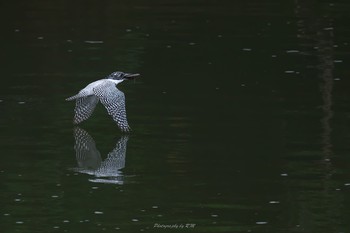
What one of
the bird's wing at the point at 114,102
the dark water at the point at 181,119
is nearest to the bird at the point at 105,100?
the bird's wing at the point at 114,102

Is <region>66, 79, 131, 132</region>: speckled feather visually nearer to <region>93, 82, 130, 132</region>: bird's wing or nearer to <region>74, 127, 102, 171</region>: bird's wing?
<region>93, 82, 130, 132</region>: bird's wing

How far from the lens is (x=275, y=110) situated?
16422 millimetres

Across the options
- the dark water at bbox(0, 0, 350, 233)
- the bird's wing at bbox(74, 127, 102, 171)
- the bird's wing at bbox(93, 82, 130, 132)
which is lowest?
the bird's wing at bbox(74, 127, 102, 171)

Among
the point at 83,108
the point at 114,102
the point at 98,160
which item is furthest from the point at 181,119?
the point at 98,160

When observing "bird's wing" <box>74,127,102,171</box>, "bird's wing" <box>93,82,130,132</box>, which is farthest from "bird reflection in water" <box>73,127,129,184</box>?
"bird's wing" <box>93,82,130,132</box>

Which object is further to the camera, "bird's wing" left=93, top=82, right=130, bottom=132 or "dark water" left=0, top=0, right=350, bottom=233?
"bird's wing" left=93, top=82, right=130, bottom=132

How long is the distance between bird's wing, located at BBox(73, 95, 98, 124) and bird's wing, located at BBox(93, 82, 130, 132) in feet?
1.83

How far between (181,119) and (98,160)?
204cm

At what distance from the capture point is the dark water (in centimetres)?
1189

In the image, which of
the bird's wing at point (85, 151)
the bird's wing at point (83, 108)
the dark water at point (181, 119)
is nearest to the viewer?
the dark water at point (181, 119)

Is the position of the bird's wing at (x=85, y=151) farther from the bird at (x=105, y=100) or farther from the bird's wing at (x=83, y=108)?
the bird at (x=105, y=100)

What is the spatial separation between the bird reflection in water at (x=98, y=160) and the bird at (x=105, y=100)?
271 mm

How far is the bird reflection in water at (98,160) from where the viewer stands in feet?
43.5

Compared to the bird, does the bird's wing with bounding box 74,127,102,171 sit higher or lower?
lower
